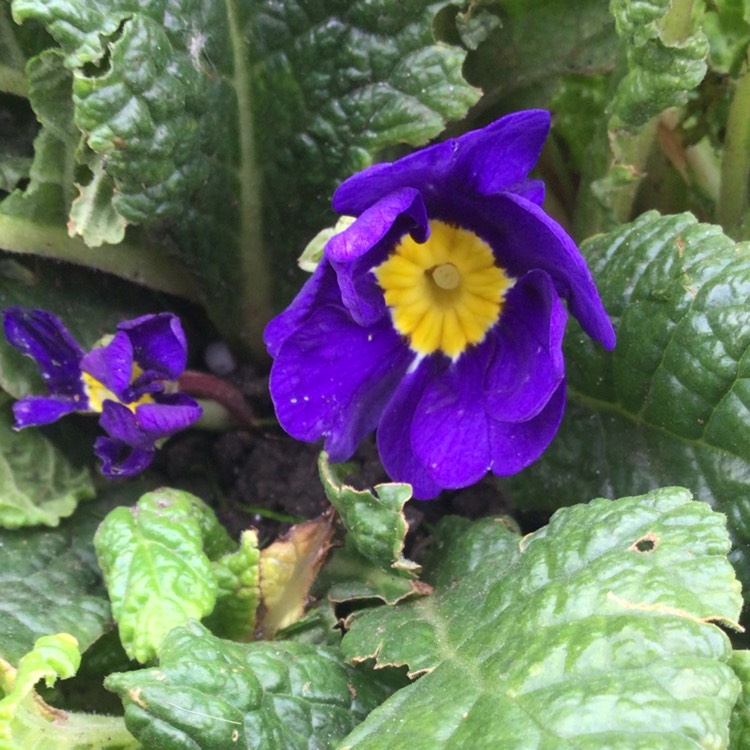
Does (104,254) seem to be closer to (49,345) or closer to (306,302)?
(49,345)

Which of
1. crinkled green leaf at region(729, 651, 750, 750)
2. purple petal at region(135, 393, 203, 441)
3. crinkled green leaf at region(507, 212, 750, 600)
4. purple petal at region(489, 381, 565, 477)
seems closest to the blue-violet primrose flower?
purple petal at region(489, 381, 565, 477)

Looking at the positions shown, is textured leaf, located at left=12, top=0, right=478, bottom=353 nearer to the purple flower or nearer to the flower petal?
the purple flower

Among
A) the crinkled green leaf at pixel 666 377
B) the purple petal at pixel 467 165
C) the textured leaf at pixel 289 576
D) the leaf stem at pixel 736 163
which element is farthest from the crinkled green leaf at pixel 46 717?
the leaf stem at pixel 736 163

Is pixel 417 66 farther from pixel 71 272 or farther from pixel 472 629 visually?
pixel 472 629

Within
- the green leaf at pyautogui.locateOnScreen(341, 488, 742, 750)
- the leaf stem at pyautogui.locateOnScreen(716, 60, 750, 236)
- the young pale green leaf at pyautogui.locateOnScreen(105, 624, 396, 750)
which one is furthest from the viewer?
the leaf stem at pyautogui.locateOnScreen(716, 60, 750, 236)

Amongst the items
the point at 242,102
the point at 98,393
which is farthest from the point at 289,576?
the point at 242,102

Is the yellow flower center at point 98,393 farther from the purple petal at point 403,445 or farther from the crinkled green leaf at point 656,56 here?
the crinkled green leaf at point 656,56

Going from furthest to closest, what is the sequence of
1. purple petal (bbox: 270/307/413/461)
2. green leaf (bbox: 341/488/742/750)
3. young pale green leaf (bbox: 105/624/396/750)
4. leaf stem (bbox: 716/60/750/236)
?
leaf stem (bbox: 716/60/750/236), purple petal (bbox: 270/307/413/461), young pale green leaf (bbox: 105/624/396/750), green leaf (bbox: 341/488/742/750)
